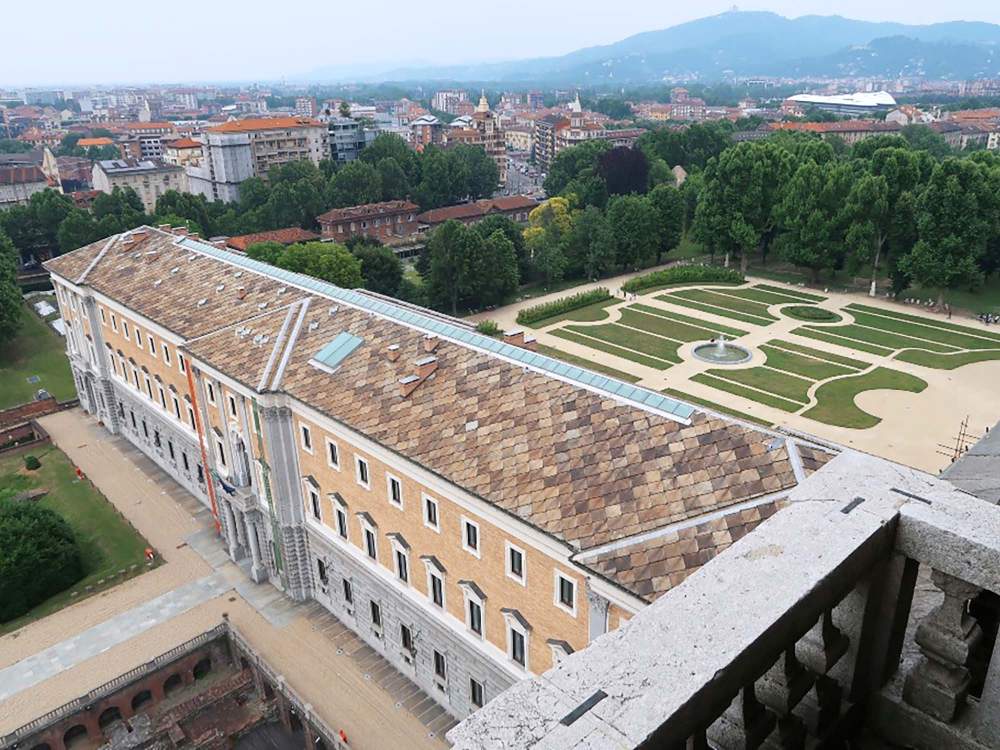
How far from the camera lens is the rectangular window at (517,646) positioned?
26.7m

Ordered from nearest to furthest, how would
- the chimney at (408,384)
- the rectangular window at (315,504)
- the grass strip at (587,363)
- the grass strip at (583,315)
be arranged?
the chimney at (408,384), the rectangular window at (315,504), the grass strip at (587,363), the grass strip at (583,315)

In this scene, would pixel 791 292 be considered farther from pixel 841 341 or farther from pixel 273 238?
pixel 273 238

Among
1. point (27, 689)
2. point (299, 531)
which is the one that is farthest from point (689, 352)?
point (27, 689)

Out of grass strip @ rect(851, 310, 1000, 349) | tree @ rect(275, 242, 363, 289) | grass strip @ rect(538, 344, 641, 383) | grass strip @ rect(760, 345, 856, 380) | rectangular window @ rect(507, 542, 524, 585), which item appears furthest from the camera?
tree @ rect(275, 242, 363, 289)

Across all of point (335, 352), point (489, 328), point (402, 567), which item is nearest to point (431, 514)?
point (402, 567)

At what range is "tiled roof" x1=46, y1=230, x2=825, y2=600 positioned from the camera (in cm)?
2288

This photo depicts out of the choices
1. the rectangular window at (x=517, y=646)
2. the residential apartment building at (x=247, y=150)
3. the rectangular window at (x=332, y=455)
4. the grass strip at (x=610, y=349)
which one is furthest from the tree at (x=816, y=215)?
the residential apartment building at (x=247, y=150)

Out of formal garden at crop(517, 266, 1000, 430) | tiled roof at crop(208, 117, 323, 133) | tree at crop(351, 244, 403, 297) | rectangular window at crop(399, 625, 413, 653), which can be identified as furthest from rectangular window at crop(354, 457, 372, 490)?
tiled roof at crop(208, 117, 323, 133)

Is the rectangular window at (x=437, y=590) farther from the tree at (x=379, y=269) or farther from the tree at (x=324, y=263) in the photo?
the tree at (x=379, y=269)

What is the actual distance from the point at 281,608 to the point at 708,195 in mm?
74700

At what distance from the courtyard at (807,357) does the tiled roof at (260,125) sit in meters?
89.9

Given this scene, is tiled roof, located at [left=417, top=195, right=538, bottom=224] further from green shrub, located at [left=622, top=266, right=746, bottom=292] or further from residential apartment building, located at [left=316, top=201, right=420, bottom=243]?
green shrub, located at [left=622, top=266, right=746, bottom=292]

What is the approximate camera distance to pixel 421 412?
98.5ft

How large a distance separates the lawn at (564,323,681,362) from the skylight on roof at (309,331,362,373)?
131ft
